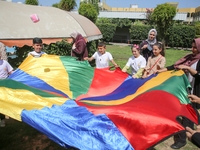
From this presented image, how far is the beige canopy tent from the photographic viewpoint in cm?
582

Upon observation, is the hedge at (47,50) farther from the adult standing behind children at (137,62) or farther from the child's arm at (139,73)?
the child's arm at (139,73)

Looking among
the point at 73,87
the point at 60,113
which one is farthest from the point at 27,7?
the point at 60,113

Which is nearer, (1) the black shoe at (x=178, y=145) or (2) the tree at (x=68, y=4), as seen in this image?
(1) the black shoe at (x=178, y=145)

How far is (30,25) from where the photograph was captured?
21.8ft

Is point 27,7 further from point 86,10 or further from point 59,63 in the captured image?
point 86,10

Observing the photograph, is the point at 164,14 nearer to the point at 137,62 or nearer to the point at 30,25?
the point at 30,25

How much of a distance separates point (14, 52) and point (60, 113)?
17.4 ft

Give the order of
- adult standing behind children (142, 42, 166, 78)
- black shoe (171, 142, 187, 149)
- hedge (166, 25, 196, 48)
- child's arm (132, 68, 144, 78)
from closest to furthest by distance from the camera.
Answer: black shoe (171, 142, 187, 149) → adult standing behind children (142, 42, 166, 78) → child's arm (132, 68, 144, 78) → hedge (166, 25, 196, 48)

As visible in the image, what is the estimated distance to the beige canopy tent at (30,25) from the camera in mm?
5816

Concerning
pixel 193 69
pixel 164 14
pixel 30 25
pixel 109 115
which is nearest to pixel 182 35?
pixel 164 14

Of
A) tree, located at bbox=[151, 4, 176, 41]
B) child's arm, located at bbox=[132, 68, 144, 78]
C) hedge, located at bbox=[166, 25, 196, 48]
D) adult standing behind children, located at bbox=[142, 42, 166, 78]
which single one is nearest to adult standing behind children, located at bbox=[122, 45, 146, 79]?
child's arm, located at bbox=[132, 68, 144, 78]

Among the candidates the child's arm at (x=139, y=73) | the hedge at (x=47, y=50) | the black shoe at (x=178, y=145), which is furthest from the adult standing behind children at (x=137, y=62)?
the hedge at (x=47, y=50)

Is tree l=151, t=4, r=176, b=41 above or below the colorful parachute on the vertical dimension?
above

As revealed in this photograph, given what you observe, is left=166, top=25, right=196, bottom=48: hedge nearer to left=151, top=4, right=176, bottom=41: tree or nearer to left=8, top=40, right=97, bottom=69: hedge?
left=151, top=4, right=176, bottom=41: tree
